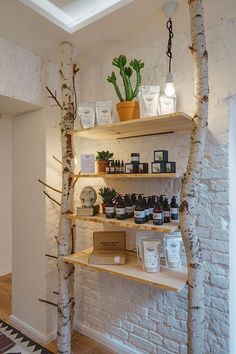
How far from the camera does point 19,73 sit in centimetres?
178

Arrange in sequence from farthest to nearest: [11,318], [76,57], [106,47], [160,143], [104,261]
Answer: [11,318], [76,57], [106,47], [160,143], [104,261]

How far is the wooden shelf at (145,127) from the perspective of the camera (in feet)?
4.20

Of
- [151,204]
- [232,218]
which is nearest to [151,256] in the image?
[151,204]

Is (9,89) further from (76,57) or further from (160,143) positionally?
Answer: (160,143)

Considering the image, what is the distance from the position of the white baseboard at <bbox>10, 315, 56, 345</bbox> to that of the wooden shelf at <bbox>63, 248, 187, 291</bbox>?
80cm

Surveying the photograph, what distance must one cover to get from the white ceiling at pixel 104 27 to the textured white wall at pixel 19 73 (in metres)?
0.06

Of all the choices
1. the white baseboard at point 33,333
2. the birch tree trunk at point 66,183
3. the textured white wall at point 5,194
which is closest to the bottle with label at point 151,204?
the birch tree trunk at point 66,183

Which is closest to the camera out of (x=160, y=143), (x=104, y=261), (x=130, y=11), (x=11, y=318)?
(x=130, y=11)

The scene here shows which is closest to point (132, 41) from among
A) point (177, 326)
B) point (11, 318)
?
point (177, 326)

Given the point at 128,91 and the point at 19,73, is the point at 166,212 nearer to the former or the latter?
the point at 128,91

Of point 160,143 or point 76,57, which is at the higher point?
point 76,57

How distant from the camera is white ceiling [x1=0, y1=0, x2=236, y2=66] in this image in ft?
4.44

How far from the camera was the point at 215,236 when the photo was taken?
1428 mm

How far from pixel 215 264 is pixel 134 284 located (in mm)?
622
